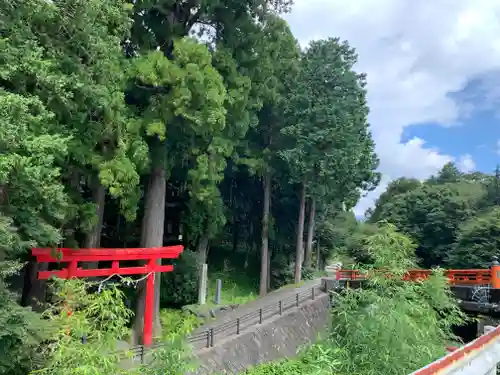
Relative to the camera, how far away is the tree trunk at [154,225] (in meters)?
12.6

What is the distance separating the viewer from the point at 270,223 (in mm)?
19766

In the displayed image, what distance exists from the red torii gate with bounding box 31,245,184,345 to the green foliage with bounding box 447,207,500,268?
14474 millimetres

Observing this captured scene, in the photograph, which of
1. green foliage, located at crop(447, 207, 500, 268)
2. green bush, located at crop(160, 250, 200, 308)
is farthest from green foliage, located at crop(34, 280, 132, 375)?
green foliage, located at crop(447, 207, 500, 268)

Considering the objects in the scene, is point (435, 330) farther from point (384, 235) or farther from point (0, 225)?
point (0, 225)

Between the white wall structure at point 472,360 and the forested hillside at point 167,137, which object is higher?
the forested hillside at point 167,137

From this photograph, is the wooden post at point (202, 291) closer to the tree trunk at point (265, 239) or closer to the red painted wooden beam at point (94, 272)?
the red painted wooden beam at point (94, 272)

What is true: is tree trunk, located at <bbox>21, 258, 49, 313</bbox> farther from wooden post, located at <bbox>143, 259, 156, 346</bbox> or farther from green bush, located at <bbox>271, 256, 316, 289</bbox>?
green bush, located at <bbox>271, 256, 316, 289</bbox>

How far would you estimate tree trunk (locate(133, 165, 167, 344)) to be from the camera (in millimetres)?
12609

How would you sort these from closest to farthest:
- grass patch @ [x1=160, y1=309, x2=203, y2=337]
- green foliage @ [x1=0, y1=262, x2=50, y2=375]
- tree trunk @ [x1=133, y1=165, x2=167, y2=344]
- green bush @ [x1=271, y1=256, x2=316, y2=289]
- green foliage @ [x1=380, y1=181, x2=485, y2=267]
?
green foliage @ [x1=0, y1=262, x2=50, y2=375]
tree trunk @ [x1=133, y1=165, x2=167, y2=344]
grass patch @ [x1=160, y1=309, x2=203, y2=337]
green bush @ [x1=271, y1=256, x2=316, y2=289]
green foliage @ [x1=380, y1=181, x2=485, y2=267]

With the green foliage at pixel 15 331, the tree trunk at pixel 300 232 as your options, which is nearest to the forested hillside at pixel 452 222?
the tree trunk at pixel 300 232

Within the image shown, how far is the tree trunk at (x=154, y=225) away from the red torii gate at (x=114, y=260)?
0.54m

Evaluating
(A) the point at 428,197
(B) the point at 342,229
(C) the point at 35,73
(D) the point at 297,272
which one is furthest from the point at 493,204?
(C) the point at 35,73

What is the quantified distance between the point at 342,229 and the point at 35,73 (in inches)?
880

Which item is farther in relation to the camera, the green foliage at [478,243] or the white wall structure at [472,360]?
the green foliage at [478,243]
